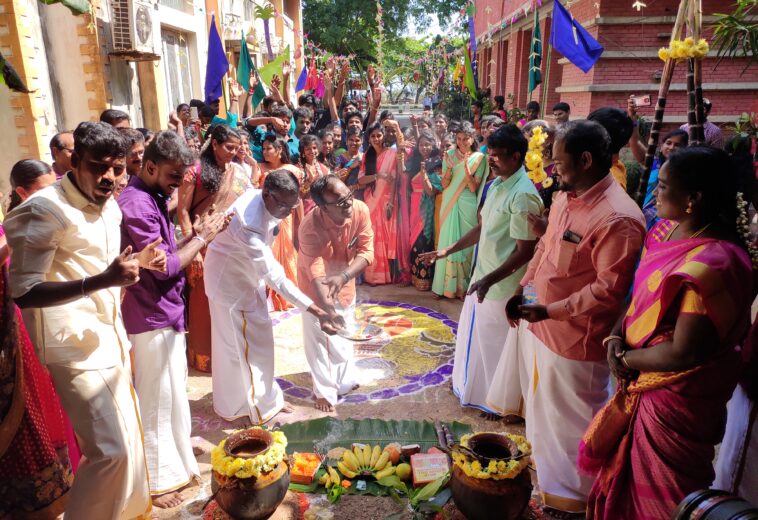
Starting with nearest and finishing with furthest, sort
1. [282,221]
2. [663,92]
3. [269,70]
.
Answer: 1. [663,92]
2. [282,221]
3. [269,70]

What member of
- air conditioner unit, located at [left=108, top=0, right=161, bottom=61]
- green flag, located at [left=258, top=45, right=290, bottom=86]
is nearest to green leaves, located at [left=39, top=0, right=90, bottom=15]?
air conditioner unit, located at [left=108, top=0, right=161, bottom=61]

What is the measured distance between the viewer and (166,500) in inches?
115

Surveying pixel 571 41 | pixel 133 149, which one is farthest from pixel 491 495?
pixel 571 41

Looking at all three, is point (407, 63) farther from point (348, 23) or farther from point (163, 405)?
point (163, 405)

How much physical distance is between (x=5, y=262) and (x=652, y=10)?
9501 mm

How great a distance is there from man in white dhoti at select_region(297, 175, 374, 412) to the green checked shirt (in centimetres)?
83

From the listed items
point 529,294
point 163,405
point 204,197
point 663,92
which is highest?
point 663,92

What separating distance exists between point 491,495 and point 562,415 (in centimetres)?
62

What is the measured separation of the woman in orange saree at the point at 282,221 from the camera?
558 cm

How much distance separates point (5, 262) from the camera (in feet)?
7.99

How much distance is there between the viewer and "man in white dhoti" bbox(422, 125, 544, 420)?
11.2 feet

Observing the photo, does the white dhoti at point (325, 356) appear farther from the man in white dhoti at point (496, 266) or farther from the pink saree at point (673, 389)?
the pink saree at point (673, 389)

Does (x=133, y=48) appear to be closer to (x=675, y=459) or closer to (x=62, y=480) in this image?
(x=62, y=480)

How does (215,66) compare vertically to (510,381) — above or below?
above
